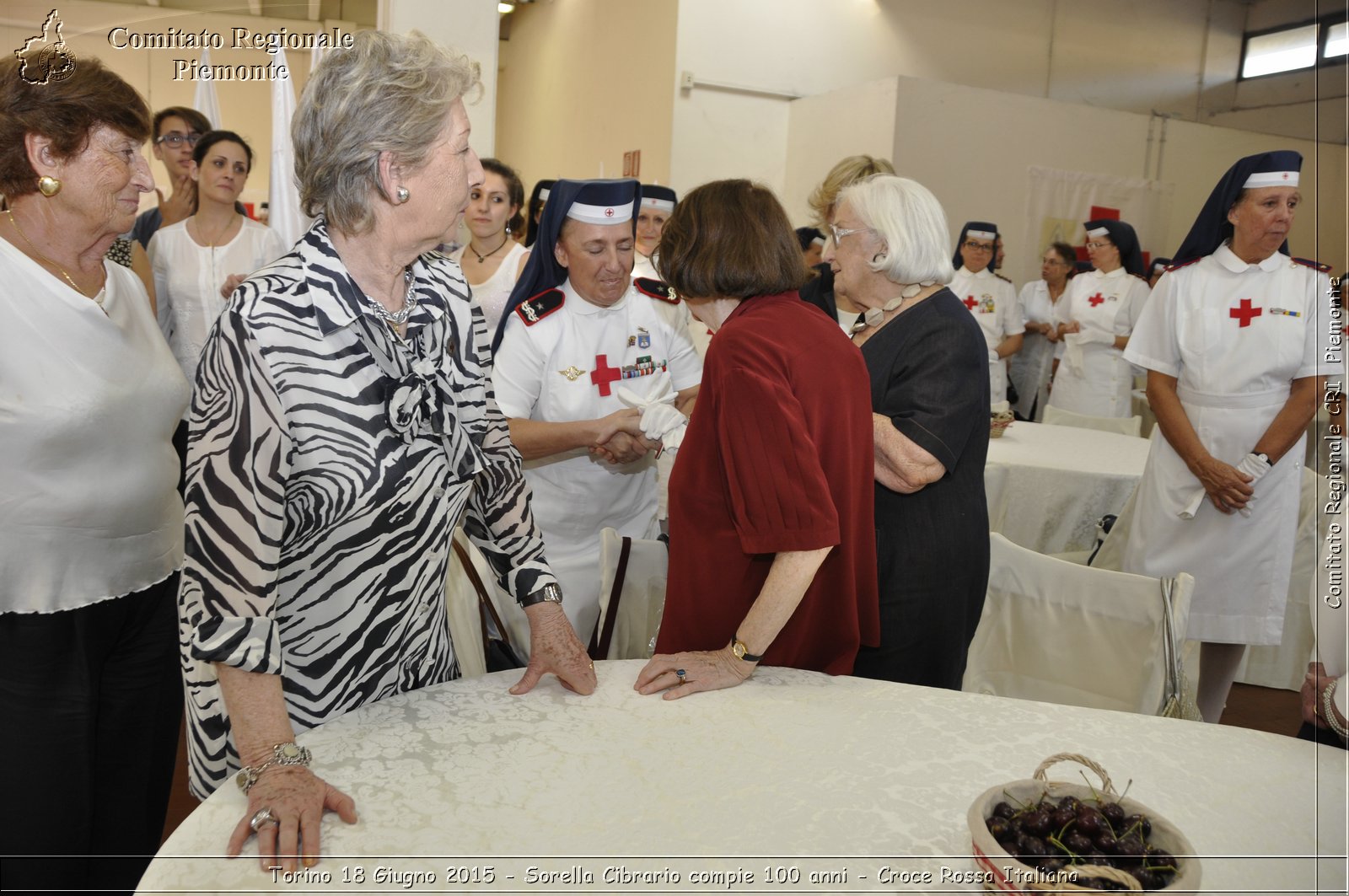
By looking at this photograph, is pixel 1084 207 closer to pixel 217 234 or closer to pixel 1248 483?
pixel 1248 483

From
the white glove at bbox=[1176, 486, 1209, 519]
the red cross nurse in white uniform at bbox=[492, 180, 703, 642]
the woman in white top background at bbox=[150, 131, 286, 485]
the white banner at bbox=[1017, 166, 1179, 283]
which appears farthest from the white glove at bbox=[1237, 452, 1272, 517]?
the white banner at bbox=[1017, 166, 1179, 283]

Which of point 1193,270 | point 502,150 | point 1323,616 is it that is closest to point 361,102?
point 1323,616

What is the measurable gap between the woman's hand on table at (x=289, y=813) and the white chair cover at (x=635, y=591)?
3.38 ft

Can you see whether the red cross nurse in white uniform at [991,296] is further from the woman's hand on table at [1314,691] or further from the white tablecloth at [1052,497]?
the woman's hand on table at [1314,691]

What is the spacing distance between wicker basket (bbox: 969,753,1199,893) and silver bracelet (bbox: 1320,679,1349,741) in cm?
44

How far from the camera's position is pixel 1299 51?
1310 mm

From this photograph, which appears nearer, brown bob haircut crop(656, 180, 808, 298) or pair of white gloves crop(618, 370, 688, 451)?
brown bob haircut crop(656, 180, 808, 298)

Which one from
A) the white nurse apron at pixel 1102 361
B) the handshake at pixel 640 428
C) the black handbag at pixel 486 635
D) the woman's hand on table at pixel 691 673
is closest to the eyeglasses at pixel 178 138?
the handshake at pixel 640 428

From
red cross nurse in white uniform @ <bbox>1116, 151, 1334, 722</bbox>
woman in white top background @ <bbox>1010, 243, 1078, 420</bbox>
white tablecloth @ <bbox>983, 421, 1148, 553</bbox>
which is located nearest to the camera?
red cross nurse in white uniform @ <bbox>1116, 151, 1334, 722</bbox>

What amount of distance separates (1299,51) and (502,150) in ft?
46.9

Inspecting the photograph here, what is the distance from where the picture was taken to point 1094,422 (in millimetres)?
5227

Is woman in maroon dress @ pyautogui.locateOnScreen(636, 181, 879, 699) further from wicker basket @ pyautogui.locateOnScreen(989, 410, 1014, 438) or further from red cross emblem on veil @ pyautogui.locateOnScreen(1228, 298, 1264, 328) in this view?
wicker basket @ pyautogui.locateOnScreen(989, 410, 1014, 438)

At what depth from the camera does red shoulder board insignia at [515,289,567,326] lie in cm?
265

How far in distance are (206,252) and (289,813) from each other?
3.17m
